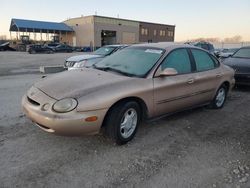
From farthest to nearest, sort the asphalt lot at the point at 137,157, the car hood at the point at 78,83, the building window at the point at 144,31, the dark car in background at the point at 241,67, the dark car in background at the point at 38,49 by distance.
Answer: the building window at the point at 144,31, the dark car in background at the point at 38,49, the dark car in background at the point at 241,67, the car hood at the point at 78,83, the asphalt lot at the point at 137,157

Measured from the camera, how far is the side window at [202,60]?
5108 millimetres

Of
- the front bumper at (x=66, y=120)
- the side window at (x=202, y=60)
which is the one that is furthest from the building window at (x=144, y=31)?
the front bumper at (x=66, y=120)

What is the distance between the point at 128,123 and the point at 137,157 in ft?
1.92

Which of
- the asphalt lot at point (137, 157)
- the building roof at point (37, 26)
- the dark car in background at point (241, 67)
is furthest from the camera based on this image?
the building roof at point (37, 26)

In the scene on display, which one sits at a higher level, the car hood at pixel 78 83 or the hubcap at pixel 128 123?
the car hood at pixel 78 83

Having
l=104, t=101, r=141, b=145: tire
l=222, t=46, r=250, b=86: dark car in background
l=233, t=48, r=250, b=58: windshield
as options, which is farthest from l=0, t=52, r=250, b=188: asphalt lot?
l=233, t=48, r=250, b=58: windshield

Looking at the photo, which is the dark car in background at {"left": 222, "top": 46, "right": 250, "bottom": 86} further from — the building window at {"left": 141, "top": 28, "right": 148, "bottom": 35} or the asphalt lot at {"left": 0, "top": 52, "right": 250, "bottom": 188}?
the building window at {"left": 141, "top": 28, "right": 148, "bottom": 35}

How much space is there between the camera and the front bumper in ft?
10.7

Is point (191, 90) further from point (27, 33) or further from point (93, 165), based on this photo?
point (27, 33)

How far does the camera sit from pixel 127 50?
503 centimetres

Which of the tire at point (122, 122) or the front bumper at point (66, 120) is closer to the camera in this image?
the front bumper at point (66, 120)

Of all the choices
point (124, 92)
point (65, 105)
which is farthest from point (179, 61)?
point (65, 105)

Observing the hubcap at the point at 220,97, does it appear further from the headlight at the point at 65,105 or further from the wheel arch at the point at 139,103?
the headlight at the point at 65,105

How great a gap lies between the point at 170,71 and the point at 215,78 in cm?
189
